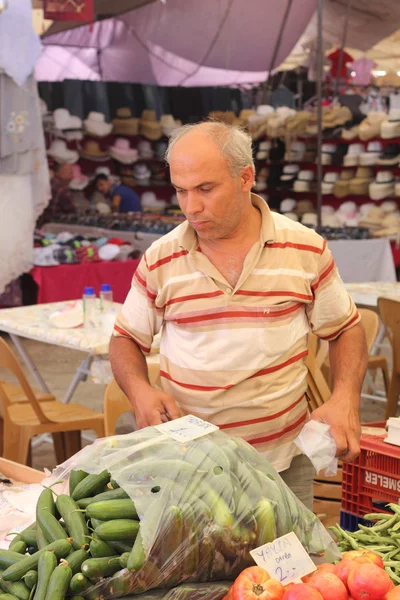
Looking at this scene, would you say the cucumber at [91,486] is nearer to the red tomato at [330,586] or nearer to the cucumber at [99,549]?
the cucumber at [99,549]

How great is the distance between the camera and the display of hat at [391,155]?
36.3 feet

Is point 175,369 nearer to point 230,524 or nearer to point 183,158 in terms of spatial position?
point 183,158

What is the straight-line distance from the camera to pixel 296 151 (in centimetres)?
1153

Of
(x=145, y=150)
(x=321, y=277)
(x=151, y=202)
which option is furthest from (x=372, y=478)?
(x=151, y=202)

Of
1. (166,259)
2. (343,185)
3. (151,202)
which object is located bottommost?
(151,202)

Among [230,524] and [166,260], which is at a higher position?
[166,260]

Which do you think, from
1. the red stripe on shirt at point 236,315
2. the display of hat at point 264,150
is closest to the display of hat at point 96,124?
the display of hat at point 264,150

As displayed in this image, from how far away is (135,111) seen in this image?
12.6m

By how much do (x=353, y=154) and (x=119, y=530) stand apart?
10.1 m

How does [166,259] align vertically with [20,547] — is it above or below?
above

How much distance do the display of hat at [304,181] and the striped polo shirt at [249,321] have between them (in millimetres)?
9200

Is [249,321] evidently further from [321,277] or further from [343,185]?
[343,185]

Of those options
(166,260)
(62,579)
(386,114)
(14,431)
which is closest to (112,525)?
(62,579)

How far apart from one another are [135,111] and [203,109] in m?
0.97
